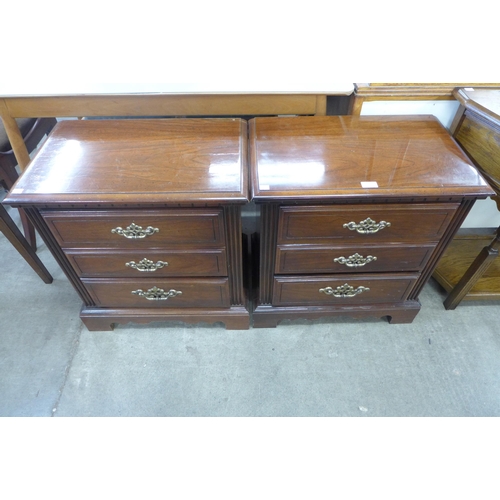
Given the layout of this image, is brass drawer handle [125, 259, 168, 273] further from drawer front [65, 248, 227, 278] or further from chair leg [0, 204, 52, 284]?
chair leg [0, 204, 52, 284]

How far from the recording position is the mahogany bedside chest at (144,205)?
0.86 m

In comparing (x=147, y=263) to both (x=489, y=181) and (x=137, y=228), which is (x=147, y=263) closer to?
(x=137, y=228)

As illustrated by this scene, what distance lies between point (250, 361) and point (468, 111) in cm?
109

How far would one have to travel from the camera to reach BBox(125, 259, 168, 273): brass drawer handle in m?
1.04

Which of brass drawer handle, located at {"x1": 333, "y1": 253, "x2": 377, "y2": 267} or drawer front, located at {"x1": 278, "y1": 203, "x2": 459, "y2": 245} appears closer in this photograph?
drawer front, located at {"x1": 278, "y1": 203, "x2": 459, "y2": 245}

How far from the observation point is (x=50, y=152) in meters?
0.97

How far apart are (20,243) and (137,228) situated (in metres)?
0.73

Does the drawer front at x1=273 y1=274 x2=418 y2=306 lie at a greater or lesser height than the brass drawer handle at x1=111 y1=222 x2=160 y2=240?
lesser

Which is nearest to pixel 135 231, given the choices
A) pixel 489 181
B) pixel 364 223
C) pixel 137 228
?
pixel 137 228

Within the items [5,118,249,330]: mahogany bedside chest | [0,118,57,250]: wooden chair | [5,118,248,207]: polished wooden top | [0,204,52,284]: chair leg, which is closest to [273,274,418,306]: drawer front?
[5,118,249,330]: mahogany bedside chest

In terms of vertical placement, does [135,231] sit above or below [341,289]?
above

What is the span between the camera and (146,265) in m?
1.05

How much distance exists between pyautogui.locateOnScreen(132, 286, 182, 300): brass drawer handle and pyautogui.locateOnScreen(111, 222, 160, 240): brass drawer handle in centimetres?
25

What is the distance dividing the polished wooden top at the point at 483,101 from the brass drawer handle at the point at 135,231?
39.8 inches
